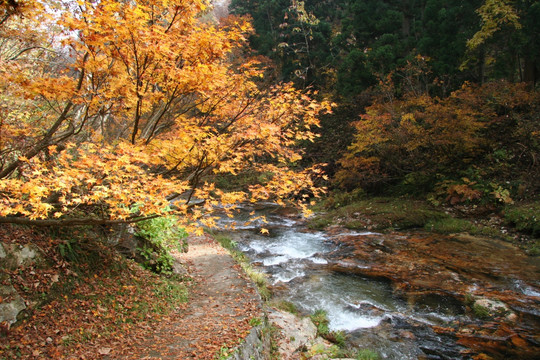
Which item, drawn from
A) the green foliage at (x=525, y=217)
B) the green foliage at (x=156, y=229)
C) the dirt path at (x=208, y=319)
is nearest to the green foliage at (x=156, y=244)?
the green foliage at (x=156, y=229)

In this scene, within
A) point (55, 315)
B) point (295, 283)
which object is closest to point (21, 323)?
point (55, 315)

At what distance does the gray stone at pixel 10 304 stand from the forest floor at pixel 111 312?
8 cm

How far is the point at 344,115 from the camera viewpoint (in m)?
22.7

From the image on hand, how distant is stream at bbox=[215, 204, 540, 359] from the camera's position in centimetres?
Answer: 546

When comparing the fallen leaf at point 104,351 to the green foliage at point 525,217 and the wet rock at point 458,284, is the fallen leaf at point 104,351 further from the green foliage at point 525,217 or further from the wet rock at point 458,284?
the green foliage at point 525,217

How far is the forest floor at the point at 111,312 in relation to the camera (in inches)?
149

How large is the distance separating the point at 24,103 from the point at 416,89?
15954mm

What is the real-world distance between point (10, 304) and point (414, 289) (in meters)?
7.44

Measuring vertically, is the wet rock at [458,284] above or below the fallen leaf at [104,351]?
below

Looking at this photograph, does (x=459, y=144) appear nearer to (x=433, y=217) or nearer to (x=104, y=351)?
(x=433, y=217)

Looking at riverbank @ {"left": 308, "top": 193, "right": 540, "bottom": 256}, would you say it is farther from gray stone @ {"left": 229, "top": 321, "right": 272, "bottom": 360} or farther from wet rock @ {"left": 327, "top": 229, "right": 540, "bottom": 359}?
gray stone @ {"left": 229, "top": 321, "right": 272, "bottom": 360}

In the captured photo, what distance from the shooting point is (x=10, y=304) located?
3730 mm

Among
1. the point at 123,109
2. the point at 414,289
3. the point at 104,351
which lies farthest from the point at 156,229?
the point at 414,289

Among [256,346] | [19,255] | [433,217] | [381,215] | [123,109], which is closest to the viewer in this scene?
[19,255]
